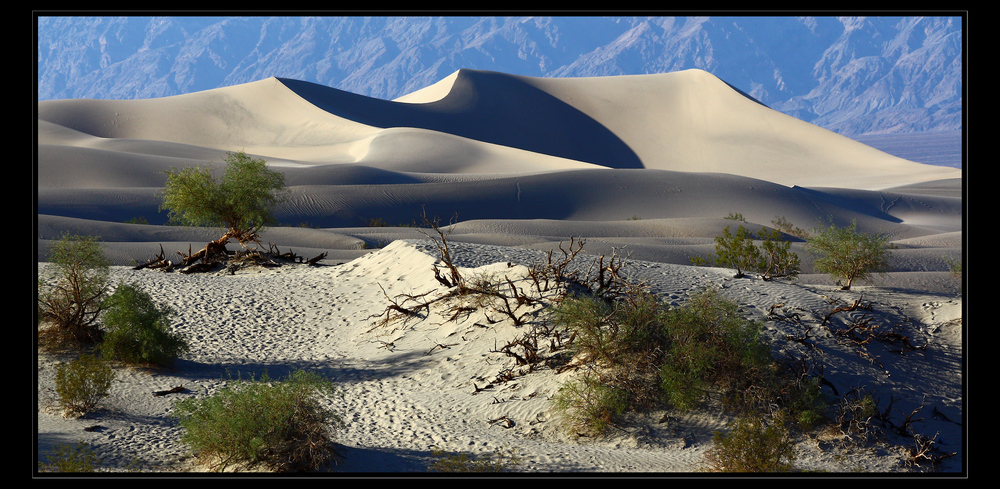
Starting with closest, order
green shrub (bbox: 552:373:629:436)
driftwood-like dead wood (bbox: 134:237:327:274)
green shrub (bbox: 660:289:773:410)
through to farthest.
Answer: green shrub (bbox: 552:373:629:436), green shrub (bbox: 660:289:773:410), driftwood-like dead wood (bbox: 134:237:327:274)

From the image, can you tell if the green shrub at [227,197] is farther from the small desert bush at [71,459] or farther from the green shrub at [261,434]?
the green shrub at [261,434]

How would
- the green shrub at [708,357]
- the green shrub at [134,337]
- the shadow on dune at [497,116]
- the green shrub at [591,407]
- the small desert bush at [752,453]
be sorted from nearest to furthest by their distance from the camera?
1. the small desert bush at [752,453]
2. the green shrub at [591,407]
3. the green shrub at [708,357]
4. the green shrub at [134,337]
5. the shadow on dune at [497,116]

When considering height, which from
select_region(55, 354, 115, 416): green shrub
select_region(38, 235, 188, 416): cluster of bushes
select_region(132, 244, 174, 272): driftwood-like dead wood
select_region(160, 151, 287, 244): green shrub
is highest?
select_region(160, 151, 287, 244): green shrub

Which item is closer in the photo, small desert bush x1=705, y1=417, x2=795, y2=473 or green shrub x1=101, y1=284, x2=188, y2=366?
small desert bush x1=705, y1=417, x2=795, y2=473

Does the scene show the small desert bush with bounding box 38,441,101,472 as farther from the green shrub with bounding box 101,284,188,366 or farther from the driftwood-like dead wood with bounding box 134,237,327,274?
the driftwood-like dead wood with bounding box 134,237,327,274

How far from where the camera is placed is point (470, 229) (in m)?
29.7

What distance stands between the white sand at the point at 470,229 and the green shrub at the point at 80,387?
0.16 meters

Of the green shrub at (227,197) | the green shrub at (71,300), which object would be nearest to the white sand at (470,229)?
the green shrub at (71,300)

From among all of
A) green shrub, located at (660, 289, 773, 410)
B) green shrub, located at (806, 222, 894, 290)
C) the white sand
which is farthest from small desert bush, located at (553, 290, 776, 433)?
green shrub, located at (806, 222, 894, 290)

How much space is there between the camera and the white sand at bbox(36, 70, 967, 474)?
7508 millimetres

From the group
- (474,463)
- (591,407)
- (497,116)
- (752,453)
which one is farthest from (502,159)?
(752,453)

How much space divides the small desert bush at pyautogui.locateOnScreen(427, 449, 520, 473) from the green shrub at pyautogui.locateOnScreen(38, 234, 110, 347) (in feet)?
19.7

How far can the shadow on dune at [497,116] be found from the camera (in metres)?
72.4
